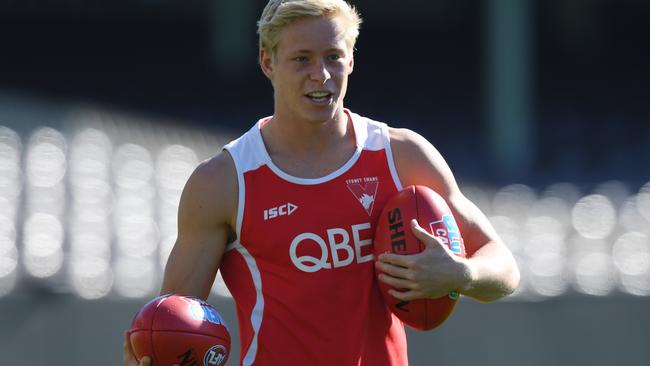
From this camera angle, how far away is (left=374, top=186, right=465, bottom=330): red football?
3.44 meters

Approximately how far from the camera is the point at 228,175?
3.59m

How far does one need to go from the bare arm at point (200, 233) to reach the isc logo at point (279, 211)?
0.10 m

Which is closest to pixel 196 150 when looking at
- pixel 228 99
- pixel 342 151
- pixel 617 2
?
pixel 228 99

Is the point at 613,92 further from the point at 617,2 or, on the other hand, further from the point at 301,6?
the point at 301,6

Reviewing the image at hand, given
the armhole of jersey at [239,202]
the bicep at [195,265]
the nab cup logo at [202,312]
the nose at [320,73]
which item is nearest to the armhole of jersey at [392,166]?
the nose at [320,73]

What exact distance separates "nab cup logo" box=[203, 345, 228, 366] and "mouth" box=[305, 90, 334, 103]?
2.46ft

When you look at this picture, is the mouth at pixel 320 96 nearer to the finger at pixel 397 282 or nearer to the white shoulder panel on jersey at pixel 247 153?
the white shoulder panel on jersey at pixel 247 153

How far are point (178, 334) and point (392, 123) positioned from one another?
1172cm

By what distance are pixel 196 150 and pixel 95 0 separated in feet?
18.7

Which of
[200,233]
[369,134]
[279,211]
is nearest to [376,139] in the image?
[369,134]

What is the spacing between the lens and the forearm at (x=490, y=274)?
343 cm

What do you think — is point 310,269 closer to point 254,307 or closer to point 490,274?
point 254,307

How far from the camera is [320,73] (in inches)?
136

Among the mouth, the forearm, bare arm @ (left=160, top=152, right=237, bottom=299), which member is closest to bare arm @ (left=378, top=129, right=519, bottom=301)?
the forearm
